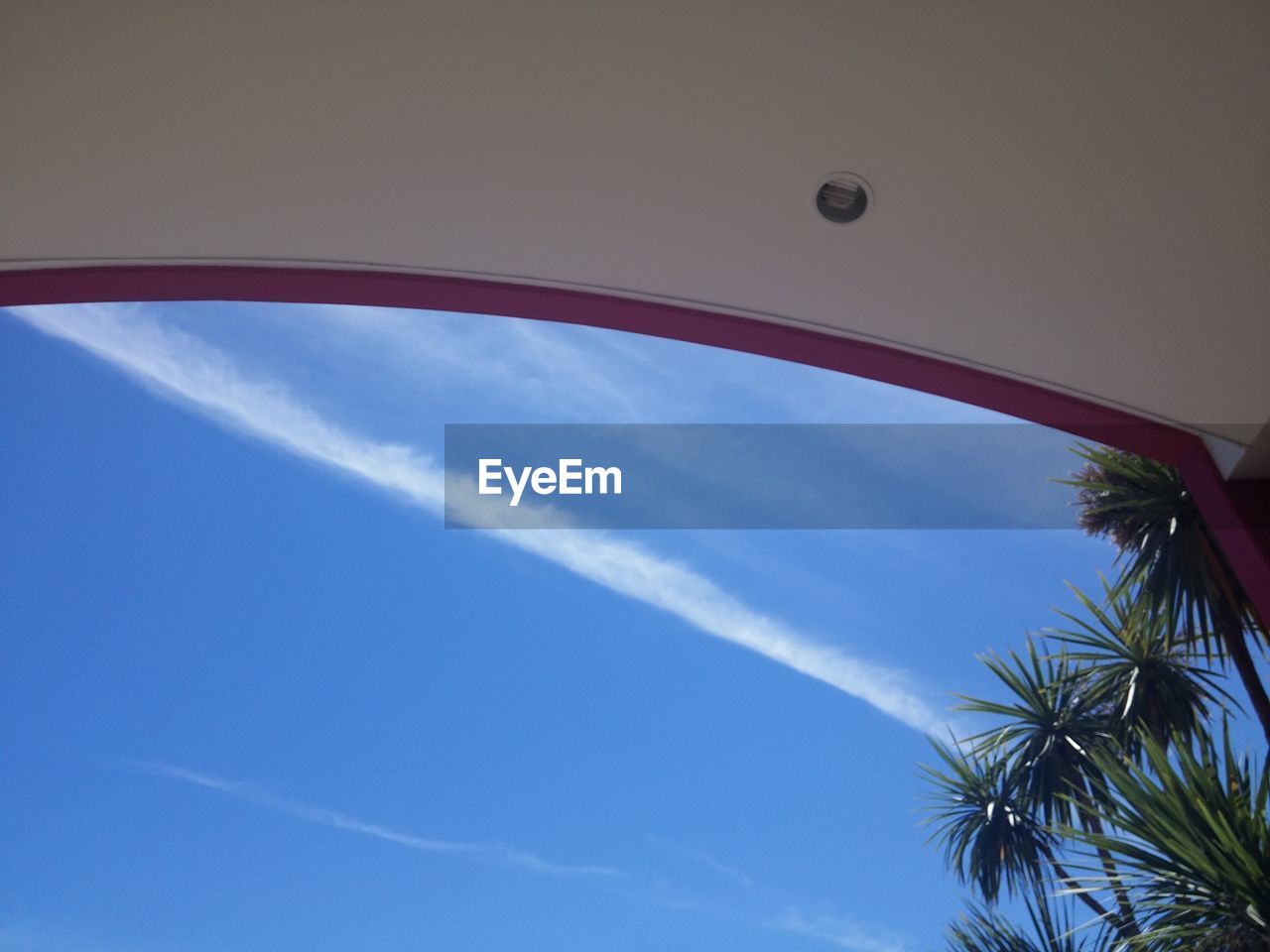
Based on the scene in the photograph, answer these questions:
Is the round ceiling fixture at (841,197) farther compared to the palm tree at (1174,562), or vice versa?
the palm tree at (1174,562)

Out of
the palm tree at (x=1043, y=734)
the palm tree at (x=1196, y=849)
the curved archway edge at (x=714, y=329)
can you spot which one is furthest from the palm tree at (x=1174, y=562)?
the curved archway edge at (x=714, y=329)

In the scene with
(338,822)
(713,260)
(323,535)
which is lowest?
(713,260)

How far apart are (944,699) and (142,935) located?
127ft

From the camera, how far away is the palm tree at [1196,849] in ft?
16.8

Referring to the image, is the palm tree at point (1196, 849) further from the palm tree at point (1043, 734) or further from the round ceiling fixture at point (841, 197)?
the round ceiling fixture at point (841, 197)

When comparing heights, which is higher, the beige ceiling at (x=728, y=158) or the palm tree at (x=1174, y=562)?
the palm tree at (x=1174, y=562)

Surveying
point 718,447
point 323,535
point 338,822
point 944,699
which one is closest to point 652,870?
point 338,822

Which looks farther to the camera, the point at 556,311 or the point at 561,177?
the point at 556,311

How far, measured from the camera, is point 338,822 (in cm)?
3822

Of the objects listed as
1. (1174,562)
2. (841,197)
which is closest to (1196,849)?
(1174,562)

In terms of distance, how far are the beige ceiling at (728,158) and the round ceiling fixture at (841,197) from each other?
0.03m

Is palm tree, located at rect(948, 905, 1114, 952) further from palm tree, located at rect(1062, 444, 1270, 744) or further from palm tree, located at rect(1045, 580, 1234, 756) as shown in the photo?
palm tree, located at rect(1062, 444, 1270, 744)

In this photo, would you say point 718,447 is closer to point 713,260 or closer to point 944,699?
point 944,699

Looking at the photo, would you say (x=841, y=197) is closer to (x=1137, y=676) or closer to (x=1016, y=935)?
(x=1137, y=676)
